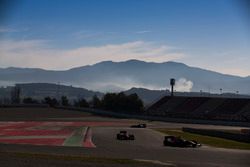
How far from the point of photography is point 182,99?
146 m

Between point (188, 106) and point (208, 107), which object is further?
point (188, 106)

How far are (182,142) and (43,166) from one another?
77.6 feet

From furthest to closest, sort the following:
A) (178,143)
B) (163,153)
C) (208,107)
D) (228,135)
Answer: (208,107)
(228,135)
(178,143)
(163,153)

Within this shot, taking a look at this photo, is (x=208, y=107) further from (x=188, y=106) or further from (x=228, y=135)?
(x=228, y=135)

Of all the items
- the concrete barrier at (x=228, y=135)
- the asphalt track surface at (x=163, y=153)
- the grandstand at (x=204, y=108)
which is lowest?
the asphalt track surface at (x=163, y=153)

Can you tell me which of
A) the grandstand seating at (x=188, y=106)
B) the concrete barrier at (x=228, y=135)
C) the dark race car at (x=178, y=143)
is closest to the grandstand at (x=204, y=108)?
the grandstand seating at (x=188, y=106)

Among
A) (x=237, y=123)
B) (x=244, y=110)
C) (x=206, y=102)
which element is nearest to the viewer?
(x=237, y=123)

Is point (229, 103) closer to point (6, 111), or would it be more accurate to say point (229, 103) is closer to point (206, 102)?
point (206, 102)

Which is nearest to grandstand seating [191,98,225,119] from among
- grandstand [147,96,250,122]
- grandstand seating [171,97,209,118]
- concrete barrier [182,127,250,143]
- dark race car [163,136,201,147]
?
grandstand [147,96,250,122]

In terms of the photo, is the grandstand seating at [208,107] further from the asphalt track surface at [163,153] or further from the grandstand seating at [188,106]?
the asphalt track surface at [163,153]

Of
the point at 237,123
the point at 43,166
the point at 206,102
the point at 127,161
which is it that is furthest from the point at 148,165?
the point at 206,102

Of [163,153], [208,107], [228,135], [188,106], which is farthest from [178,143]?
[188,106]

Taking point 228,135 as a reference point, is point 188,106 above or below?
above

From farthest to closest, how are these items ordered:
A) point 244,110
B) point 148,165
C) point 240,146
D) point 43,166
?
point 244,110 < point 240,146 < point 148,165 < point 43,166
